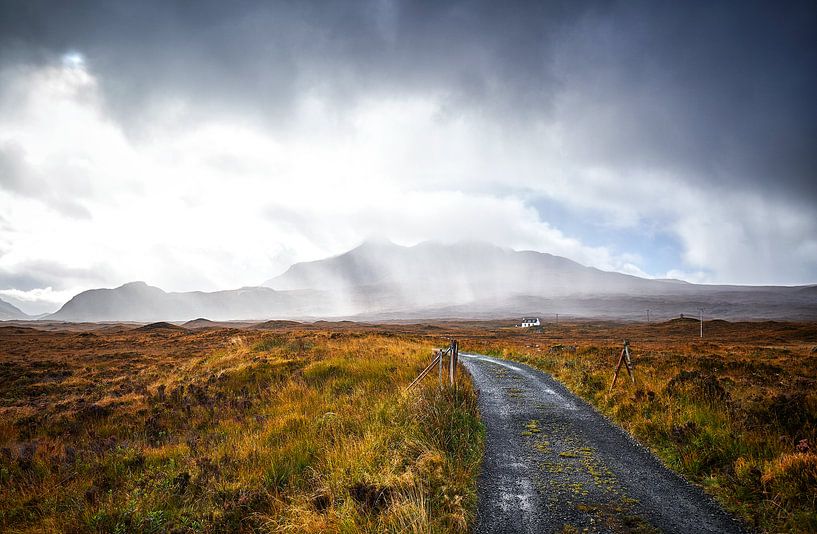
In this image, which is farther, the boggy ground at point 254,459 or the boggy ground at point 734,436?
the boggy ground at point 254,459

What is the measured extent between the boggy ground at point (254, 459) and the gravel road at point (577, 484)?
52cm

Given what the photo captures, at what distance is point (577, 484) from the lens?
6.46 metres

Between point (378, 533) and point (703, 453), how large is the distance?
6660 millimetres

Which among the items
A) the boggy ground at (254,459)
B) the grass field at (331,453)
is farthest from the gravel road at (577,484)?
the boggy ground at (254,459)

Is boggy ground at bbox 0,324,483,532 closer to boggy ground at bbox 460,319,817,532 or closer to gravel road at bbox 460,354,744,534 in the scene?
gravel road at bbox 460,354,744,534

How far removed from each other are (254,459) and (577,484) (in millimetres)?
6500

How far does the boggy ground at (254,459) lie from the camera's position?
5.87 meters

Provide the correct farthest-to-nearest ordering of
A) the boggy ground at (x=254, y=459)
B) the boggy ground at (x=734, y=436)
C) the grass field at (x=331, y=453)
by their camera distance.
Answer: the boggy ground at (x=254, y=459), the grass field at (x=331, y=453), the boggy ground at (x=734, y=436)

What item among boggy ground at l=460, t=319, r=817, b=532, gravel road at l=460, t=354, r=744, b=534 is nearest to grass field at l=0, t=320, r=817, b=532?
boggy ground at l=460, t=319, r=817, b=532

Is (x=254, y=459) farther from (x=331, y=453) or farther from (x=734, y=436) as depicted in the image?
(x=734, y=436)

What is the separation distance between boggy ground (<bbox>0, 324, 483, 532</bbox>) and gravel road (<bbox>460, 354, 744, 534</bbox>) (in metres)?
0.52

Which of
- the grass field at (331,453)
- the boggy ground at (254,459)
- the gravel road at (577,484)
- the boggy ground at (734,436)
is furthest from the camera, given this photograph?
the boggy ground at (254,459)

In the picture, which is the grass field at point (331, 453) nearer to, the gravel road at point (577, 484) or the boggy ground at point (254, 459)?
the boggy ground at point (254, 459)

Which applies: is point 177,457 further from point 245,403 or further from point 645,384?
point 645,384
